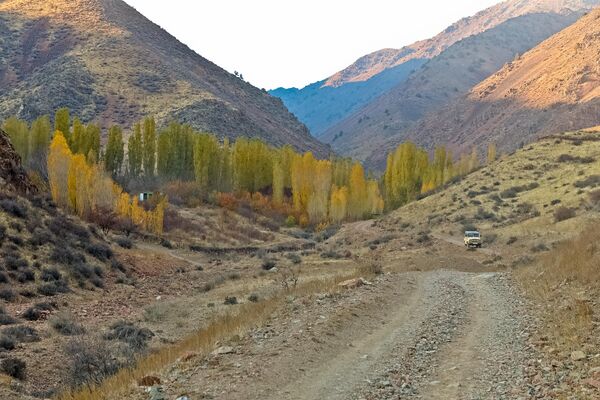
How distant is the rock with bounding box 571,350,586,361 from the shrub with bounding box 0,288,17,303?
24.5 m

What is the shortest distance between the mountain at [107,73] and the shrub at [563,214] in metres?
90.0

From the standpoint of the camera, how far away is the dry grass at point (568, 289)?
1180 centimetres

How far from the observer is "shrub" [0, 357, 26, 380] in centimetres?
1555

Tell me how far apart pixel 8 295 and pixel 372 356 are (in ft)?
69.4

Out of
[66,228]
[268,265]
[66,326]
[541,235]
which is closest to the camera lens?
[66,326]

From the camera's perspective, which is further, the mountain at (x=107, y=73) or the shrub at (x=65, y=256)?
the mountain at (x=107, y=73)

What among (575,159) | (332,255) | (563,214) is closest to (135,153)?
(332,255)

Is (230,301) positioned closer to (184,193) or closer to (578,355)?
(578,355)

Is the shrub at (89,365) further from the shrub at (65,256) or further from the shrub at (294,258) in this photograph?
the shrub at (294,258)

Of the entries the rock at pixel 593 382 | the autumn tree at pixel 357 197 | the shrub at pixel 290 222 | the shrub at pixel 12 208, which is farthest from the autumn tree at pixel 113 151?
the rock at pixel 593 382

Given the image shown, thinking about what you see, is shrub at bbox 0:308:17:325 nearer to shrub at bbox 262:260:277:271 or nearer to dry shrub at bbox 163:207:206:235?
shrub at bbox 262:260:277:271

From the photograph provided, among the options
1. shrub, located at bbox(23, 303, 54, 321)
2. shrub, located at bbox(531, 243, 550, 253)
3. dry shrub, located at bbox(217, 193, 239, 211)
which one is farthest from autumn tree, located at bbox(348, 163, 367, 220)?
shrub, located at bbox(23, 303, 54, 321)

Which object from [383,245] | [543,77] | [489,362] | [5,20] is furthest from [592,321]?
[543,77]

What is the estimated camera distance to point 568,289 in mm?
15922
